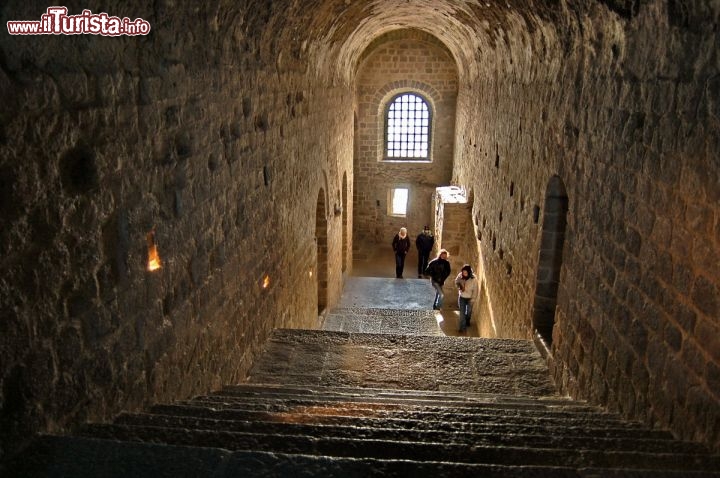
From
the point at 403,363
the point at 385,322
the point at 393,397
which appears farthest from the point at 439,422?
the point at 385,322

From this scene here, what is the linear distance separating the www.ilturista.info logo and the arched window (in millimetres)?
14776

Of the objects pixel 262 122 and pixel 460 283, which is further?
pixel 460 283

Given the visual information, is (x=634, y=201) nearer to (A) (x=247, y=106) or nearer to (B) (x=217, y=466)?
(B) (x=217, y=466)

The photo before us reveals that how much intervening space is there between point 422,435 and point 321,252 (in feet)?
25.4

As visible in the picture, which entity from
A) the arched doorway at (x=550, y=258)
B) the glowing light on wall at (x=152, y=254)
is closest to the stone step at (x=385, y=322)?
the arched doorway at (x=550, y=258)

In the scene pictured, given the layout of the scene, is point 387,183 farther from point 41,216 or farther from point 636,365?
point 41,216

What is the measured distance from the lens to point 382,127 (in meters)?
17.6

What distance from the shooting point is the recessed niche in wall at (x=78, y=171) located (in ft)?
8.30

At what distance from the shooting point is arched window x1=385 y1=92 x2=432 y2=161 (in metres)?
17.5

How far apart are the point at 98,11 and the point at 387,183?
15.5 meters

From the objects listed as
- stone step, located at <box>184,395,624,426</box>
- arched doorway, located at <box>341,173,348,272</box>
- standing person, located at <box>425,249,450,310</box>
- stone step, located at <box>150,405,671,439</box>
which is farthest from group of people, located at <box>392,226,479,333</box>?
stone step, located at <box>150,405,671,439</box>

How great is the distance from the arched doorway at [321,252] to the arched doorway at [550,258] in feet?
15.5

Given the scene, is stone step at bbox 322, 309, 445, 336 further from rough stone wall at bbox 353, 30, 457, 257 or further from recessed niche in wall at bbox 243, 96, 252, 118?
rough stone wall at bbox 353, 30, 457, 257

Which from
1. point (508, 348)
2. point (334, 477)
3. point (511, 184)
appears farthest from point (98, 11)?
point (511, 184)
